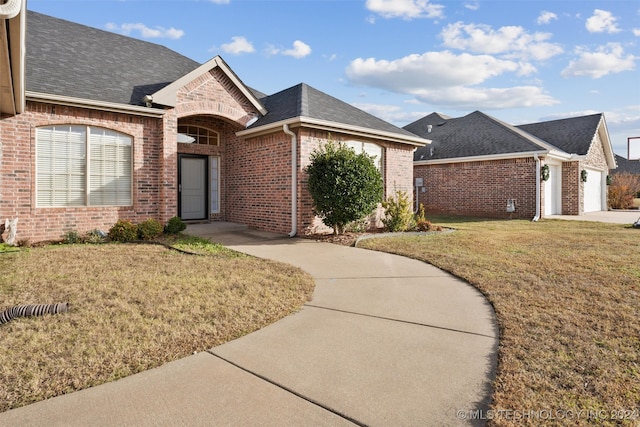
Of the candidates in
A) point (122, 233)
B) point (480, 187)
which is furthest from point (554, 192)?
point (122, 233)

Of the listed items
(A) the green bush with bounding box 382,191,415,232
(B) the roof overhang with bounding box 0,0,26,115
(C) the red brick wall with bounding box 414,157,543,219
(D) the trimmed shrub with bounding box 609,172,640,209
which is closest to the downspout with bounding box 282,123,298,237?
(A) the green bush with bounding box 382,191,415,232

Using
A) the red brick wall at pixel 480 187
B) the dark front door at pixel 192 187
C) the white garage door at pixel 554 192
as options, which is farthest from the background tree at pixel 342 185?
the white garage door at pixel 554 192

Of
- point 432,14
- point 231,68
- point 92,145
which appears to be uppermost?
point 432,14

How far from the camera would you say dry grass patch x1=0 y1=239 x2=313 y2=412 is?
294 centimetres

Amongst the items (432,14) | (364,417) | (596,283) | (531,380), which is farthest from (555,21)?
(364,417)

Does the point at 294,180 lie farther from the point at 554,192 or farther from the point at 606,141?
the point at 606,141

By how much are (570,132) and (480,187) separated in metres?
7.26

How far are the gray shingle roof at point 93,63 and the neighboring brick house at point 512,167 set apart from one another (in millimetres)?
13329

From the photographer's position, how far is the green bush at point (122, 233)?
30.2 feet

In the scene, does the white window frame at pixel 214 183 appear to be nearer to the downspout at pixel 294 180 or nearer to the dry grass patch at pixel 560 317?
the downspout at pixel 294 180

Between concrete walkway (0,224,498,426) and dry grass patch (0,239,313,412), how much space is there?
9.3 inches

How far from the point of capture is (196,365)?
10.0 ft

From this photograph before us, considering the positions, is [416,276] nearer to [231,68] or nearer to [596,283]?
[596,283]

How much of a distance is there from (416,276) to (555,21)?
9.90m
